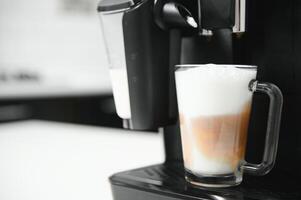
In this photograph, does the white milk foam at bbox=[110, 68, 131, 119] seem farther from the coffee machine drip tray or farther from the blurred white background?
the blurred white background

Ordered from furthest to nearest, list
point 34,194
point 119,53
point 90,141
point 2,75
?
point 2,75 < point 90,141 < point 34,194 < point 119,53

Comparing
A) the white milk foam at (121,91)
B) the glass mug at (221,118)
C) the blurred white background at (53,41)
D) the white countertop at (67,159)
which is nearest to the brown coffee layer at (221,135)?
the glass mug at (221,118)

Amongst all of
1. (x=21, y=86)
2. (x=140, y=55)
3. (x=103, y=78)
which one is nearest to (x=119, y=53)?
(x=140, y=55)

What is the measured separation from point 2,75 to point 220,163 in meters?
2.50

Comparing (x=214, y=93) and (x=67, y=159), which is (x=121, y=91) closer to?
(x=214, y=93)

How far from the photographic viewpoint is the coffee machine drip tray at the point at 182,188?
539 millimetres

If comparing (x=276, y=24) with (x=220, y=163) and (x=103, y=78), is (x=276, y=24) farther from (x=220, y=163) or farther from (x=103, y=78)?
(x=103, y=78)

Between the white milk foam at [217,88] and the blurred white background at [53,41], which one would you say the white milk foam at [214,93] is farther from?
the blurred white background at [53,41]

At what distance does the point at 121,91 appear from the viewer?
0.67 meters

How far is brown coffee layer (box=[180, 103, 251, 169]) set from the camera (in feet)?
1.86

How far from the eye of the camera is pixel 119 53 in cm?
67

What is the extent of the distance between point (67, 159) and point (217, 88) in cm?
57

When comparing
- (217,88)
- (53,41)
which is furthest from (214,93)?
(53,41)

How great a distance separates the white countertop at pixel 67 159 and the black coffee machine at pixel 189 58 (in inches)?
5.9
